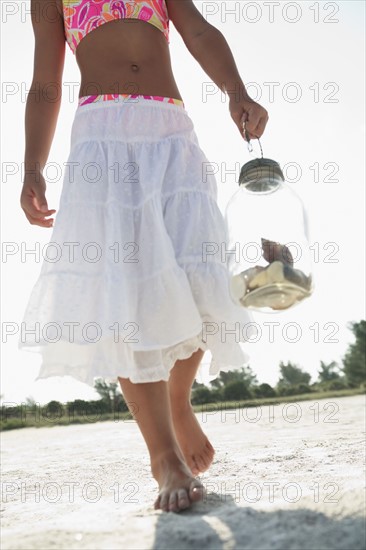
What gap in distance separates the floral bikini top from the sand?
5.39ft

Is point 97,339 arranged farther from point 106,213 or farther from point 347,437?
point 347,437

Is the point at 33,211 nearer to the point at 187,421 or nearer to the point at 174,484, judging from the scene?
the point at 187,421

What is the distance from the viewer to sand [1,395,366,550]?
4.13 ft

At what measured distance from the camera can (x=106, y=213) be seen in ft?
6.89

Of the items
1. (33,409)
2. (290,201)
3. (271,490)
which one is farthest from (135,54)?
(33,409)

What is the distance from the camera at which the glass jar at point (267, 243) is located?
170cm

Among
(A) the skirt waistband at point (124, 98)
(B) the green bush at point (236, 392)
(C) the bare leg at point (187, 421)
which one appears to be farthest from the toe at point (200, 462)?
(B) the green bush at point (236, 392)

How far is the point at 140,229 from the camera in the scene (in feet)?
6.79

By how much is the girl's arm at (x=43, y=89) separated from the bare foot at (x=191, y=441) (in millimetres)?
839

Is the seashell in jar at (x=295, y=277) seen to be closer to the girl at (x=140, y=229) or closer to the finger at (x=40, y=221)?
the girl at (x=140, y=229)

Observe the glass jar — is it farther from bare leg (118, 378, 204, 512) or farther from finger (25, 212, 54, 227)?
finger (25, 212, 54, 227)

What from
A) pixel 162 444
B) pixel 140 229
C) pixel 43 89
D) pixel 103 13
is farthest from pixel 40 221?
pixel 162 444

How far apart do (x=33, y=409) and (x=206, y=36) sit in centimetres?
830

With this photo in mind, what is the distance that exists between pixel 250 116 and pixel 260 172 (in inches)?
13.8
